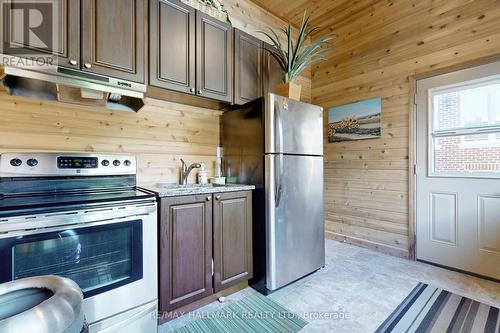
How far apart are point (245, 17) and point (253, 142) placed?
6.28 ft

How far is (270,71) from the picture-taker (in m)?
2.59

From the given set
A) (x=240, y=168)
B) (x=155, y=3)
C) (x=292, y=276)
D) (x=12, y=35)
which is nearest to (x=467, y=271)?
(x=292, y=276)

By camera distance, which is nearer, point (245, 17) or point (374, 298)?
point (374, 298)

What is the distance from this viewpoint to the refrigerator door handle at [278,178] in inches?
78.5

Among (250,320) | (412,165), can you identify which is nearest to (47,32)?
(250,320)

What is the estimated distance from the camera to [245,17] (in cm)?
301

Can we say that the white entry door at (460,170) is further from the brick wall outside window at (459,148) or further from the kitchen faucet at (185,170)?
the kitchen faucet at (185,170)

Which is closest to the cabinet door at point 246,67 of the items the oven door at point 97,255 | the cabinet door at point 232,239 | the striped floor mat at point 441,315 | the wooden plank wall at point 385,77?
the cabinet door at point 232,239

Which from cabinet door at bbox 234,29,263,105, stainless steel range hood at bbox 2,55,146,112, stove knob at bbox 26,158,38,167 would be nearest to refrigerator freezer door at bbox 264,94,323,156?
cabinet door at bbox 234,29,263,105

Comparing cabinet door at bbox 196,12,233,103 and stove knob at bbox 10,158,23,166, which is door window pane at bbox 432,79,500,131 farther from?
stove knob at bbox 10,158,23,166

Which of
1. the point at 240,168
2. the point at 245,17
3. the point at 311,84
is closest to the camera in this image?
the point at 240,168

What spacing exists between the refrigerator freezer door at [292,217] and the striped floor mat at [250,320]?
221mm

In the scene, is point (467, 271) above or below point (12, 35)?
below

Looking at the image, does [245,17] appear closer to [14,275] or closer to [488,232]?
[14,275]
